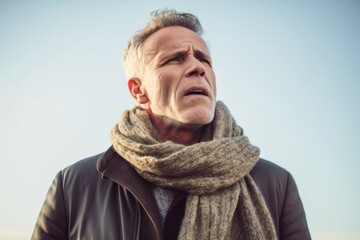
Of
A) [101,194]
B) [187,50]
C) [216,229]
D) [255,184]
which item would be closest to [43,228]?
[101,194]

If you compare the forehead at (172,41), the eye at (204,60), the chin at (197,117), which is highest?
the forehead at (172,41)

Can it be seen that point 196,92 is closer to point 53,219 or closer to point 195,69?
point 195,69

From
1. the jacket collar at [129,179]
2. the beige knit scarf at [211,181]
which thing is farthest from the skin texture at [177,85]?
the jacket collar at [129,179]

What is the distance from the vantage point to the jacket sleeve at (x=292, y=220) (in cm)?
220

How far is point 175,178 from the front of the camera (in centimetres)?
209

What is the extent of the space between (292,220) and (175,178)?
0.87 meters

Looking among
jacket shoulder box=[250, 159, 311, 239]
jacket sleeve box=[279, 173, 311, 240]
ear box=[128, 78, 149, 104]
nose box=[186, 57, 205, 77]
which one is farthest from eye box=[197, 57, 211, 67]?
jacket sleeve box=[279, 173, 311, 240]

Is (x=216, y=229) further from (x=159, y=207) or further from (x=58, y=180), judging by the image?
(x=58, y=180)

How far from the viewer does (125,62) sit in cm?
304

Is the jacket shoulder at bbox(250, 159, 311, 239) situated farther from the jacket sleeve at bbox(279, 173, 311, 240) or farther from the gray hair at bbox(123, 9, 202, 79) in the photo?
the gray hair at bbox(123, 9, 202, 79)

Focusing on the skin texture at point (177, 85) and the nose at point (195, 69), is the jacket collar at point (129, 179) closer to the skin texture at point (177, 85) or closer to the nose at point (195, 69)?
the skin texture at point (177, 85)

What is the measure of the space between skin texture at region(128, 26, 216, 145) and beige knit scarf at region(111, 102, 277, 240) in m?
0.29

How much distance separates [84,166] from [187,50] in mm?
1208

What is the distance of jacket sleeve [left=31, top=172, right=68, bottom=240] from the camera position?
7.28 feet
